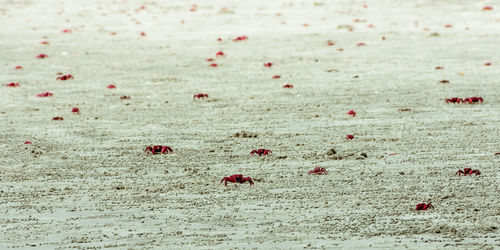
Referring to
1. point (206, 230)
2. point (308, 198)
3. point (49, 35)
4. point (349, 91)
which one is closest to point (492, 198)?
point (308, 198)

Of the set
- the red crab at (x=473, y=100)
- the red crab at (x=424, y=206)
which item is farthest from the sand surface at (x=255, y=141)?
the red crab at (x=473, y=100)

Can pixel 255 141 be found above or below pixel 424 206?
below

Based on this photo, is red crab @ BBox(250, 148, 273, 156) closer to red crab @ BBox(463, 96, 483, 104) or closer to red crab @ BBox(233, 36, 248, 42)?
red crab @ BBox(463, 96, 483, 104)

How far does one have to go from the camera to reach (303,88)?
14.2m

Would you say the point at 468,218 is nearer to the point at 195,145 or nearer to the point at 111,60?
the point at 195,145

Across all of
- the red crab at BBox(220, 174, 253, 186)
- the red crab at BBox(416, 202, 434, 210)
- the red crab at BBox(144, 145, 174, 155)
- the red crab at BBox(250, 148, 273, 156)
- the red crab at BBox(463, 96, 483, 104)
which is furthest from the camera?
the red crab at BBox(463, 96, 483, 104)

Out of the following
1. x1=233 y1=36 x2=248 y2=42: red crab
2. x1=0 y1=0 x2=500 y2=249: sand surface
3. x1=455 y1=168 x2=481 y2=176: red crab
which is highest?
x1=455 y1=168 x2=481 y2=176: red crab

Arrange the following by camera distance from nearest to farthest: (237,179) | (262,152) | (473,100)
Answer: (237,179), (262,152), (473,100)

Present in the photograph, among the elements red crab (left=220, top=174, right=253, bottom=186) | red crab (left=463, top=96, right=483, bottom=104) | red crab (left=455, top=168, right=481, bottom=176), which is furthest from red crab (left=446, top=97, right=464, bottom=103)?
red crab (left=220, top=174, right=253, bottom=186)

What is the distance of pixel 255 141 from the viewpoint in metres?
10.4

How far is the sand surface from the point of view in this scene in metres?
7.15

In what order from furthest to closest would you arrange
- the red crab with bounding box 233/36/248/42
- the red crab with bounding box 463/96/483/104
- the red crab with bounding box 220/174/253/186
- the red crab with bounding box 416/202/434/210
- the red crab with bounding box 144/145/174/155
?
the red crab with bounding box 233/36/248/42, the red crab with bounding box 463/96/483/104, the red crab with bounding box 144/145/174/155, the red crab with bounding box 220/174/253/186, the red crab with bounding box 416/202/434/210

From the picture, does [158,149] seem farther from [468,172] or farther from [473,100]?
[473,100]

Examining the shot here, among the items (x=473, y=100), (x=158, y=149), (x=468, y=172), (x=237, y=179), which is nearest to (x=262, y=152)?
(x=237, y=179)
